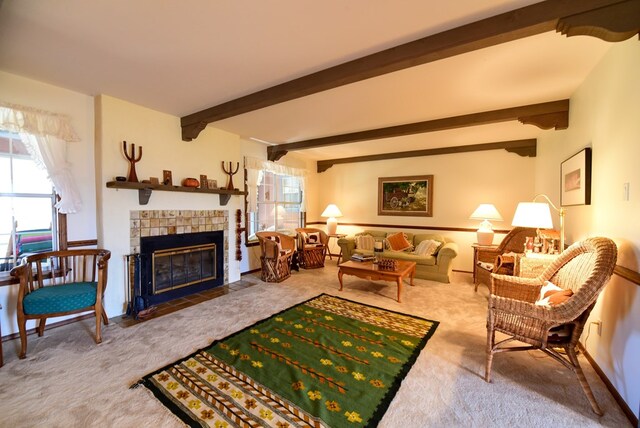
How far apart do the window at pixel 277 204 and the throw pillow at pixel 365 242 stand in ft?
5.19

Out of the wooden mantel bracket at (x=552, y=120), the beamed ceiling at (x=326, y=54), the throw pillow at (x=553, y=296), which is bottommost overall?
the throw pillow at (x=553, y=296)

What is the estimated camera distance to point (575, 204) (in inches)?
108

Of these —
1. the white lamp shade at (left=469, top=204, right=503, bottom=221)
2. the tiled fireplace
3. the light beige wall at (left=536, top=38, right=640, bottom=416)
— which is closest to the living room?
the light beige wall at (left=536, top=38, right=640, bottom=416)

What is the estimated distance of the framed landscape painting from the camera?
5.69 m

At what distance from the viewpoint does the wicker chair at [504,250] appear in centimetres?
372

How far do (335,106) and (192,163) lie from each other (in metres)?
2.25

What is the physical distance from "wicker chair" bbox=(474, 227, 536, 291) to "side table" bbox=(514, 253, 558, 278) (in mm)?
874

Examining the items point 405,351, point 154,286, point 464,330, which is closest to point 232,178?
point 154,286

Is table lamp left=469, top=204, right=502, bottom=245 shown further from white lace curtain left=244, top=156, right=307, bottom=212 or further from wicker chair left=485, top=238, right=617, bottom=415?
white lace curtain left=244, top=156, right=307, bottom=212

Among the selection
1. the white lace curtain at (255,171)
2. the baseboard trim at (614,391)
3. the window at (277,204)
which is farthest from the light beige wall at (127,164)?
the baseboard trim at (614,391)

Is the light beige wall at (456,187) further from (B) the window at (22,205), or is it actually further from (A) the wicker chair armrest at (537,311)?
(B) the window at (22,205)

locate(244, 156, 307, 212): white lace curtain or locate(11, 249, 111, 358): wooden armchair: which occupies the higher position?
locate(244, 156, 307, 212): white lace curtain

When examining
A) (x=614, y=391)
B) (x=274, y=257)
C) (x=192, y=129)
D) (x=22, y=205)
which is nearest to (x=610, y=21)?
(x=614, y=391)

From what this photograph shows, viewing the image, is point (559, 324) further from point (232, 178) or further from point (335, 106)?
point (232, 178)
